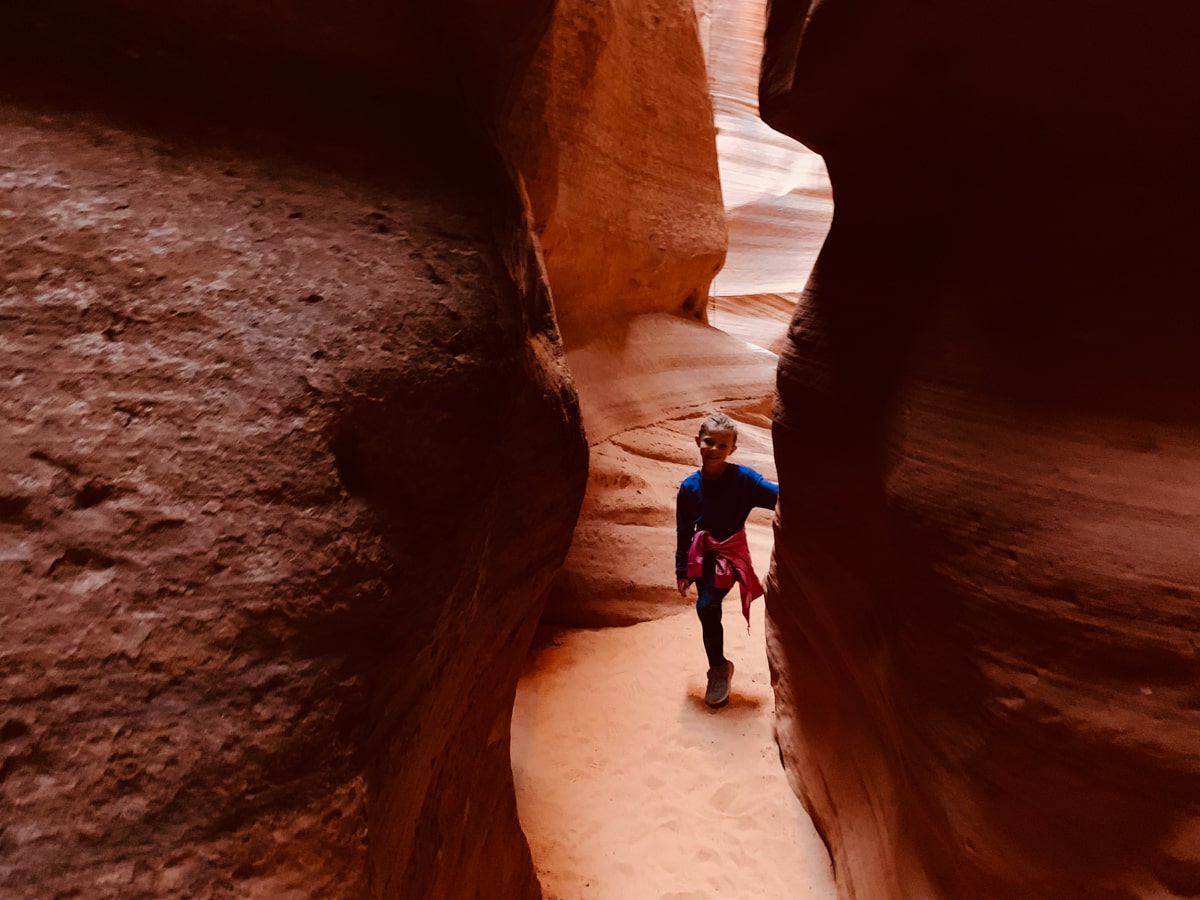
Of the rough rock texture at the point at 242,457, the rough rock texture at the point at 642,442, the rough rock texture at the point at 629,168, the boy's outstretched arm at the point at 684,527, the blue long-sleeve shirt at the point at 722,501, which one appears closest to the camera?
the rough rock texture at the point at 242,457

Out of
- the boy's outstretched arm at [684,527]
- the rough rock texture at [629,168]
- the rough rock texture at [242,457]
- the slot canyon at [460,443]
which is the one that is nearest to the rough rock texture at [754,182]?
the rough rock texture at [629,168]

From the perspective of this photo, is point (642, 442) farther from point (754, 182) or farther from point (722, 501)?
point (754, 182)

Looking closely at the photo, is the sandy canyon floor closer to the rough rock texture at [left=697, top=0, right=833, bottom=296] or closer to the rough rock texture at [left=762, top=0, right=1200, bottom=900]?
the rough rock texture at [left=762, top=0, right=1200, bottom=900]

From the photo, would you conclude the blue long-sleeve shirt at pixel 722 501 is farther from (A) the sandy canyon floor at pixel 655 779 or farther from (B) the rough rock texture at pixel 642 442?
(B) the rough rock texture at pixel 642 442

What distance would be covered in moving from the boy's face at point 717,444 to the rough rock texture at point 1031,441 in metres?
1.35

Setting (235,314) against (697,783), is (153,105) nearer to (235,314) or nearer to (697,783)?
(235,314)

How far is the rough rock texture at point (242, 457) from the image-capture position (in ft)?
3.34

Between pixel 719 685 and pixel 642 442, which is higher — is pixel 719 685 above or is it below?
below

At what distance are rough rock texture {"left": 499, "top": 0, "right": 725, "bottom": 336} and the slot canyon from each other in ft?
9.61

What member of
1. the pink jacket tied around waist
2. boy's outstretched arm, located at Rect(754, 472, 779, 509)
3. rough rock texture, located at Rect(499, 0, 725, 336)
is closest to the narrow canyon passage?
the pink jacket tied around waist

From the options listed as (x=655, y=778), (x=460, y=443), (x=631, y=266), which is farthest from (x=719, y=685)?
(x=631, y=266)

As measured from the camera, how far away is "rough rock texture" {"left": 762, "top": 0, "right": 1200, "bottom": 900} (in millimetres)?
1491

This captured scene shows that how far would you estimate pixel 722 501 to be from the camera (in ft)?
12.5

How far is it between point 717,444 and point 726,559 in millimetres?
663
